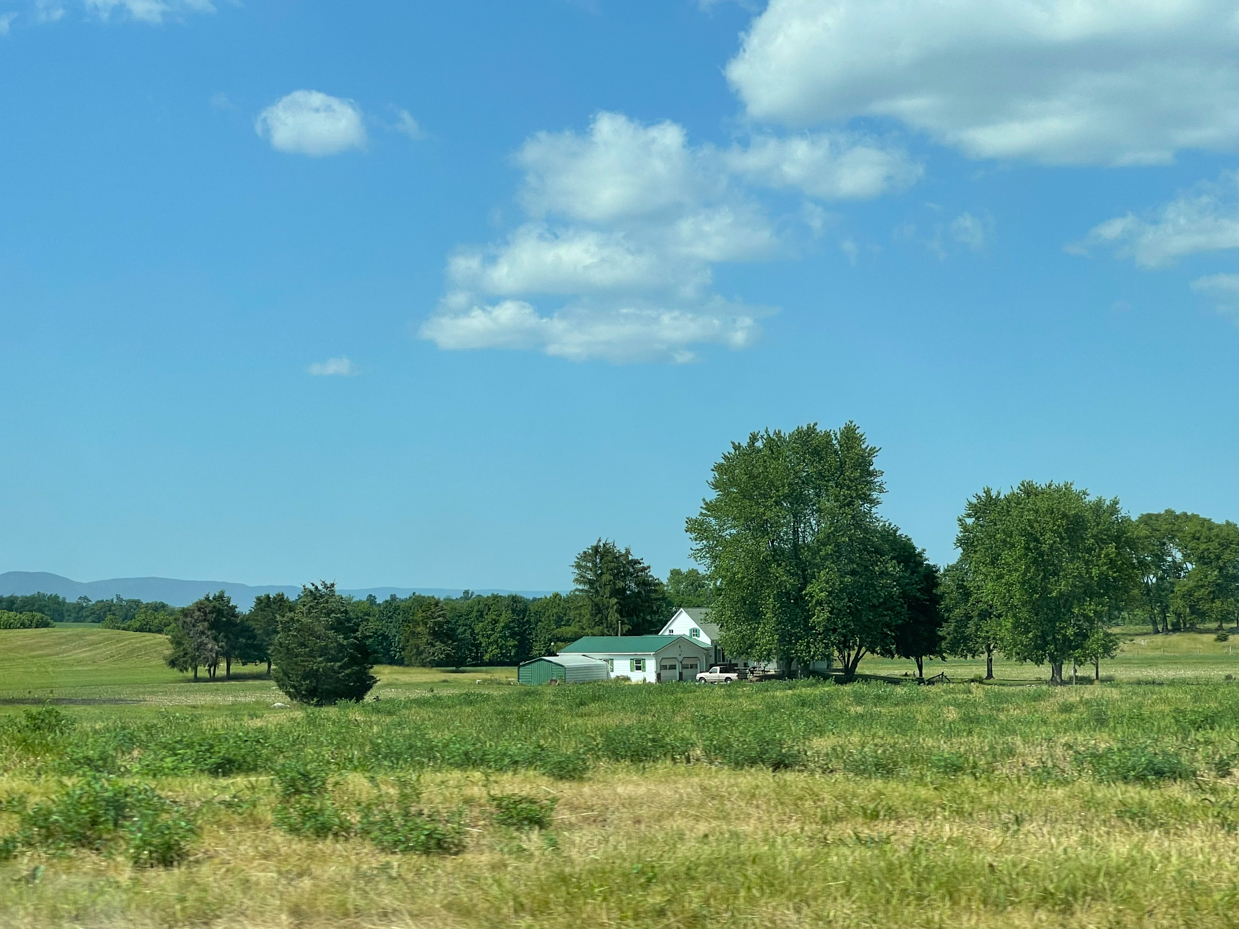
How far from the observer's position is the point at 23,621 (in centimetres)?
12862

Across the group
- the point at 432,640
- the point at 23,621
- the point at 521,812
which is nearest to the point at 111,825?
the point at 521,812

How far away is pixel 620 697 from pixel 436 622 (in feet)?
299

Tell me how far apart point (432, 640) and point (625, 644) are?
36284 millimetres

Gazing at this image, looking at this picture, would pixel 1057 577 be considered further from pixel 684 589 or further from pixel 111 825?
pixel 684 589

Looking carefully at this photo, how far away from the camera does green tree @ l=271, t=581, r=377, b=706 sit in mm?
53562

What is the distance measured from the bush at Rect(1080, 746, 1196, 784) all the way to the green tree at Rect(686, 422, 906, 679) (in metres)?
46.4

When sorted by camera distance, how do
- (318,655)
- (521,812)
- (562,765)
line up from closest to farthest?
(521,812) < (562,765) < (318,655)

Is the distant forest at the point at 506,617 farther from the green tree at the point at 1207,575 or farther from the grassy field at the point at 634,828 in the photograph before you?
the grassy field at the point at 634,828

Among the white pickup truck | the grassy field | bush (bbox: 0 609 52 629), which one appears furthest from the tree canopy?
bush (bbox: 0 609 52 629)

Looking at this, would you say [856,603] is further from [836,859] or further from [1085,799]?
[836,859]

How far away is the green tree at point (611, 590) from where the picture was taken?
366ft

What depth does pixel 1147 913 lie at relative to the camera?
23.2 feet

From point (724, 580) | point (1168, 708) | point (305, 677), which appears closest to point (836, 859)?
point (1168, 708)

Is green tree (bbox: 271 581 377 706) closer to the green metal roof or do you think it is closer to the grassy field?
the grassy field
